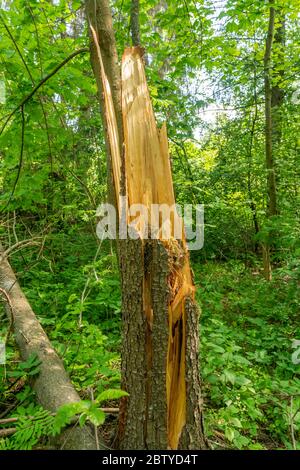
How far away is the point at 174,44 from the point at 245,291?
3.95 meters

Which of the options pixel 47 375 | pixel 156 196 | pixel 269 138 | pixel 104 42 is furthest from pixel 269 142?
pixel 47 375

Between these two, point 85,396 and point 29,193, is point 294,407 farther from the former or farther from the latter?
point 29,193

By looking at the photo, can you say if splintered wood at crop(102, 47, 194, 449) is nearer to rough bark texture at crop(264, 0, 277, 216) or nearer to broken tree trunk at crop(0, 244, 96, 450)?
broken tree trunk at crop(0, 244, 96, 450)

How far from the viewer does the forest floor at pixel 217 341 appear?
2.13m

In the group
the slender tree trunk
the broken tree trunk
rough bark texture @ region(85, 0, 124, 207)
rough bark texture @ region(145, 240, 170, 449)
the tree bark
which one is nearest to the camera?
rough bark texture @ region(145, 240, 170, 449)

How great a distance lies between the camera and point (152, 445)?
163 cm

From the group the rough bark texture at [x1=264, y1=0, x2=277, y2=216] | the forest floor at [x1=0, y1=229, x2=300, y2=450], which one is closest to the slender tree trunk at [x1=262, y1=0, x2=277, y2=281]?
the rough bark texture at [x1=264, y1=0, x2=277, y2=216]

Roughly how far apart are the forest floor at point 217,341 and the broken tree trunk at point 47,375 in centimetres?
10

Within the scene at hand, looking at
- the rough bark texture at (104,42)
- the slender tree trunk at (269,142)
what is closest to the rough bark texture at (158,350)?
the rough bark texture at (104,42)

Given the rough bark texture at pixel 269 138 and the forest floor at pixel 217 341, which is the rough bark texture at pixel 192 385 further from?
the rough bark texture at pixel 269 138

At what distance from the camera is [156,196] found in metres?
1.74

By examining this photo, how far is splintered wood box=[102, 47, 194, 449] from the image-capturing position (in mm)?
1616

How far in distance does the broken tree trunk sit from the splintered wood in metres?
0.53
